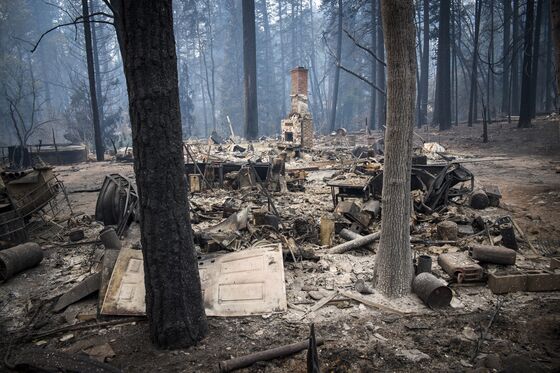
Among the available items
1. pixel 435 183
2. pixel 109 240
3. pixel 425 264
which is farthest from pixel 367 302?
pixel 435 183

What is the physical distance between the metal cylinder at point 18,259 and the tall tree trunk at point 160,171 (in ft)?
10.3

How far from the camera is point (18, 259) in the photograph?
17.2 feet

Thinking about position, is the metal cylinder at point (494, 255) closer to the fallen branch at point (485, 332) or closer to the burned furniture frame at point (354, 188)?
the fallen branch at point (485, 332)

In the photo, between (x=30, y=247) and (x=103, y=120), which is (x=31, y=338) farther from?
(x=103, y=120)

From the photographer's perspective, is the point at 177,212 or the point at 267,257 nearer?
the point at 177,212

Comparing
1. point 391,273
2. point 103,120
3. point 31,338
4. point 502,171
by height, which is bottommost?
point 31,338

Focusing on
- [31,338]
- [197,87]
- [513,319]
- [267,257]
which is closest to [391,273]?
[513,319]

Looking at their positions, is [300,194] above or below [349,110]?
below

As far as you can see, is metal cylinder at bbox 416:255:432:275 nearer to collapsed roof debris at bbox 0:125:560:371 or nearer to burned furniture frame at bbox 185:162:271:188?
collapsed roof debris at bbox 0:125:560:371

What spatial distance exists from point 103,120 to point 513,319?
31.1 meters

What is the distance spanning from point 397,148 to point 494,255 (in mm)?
2464

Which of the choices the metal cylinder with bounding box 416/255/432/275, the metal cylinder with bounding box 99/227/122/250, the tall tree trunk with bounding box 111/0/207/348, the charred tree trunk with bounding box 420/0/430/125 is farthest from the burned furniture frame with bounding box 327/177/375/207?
the charred tree trunk with bounding box 420/0/430/125

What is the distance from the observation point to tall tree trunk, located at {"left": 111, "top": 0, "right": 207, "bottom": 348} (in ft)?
9.77

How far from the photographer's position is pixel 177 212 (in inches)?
130
